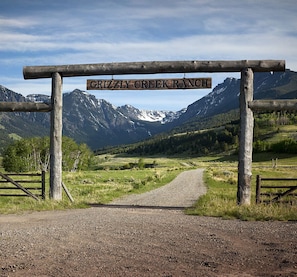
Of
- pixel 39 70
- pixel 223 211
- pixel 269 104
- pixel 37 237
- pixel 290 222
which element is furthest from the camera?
pixel 39 70

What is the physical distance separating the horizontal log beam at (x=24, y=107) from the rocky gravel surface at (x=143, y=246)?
16.7 feet

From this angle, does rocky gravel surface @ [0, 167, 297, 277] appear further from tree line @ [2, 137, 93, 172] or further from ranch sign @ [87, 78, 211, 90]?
tree line @ [2, 137, 93, 172]

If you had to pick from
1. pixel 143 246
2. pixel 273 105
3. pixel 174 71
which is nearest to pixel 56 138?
pixel 174 71

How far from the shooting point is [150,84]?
16.3 meters

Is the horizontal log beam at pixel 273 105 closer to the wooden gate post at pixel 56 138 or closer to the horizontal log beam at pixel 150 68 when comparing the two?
the horizontal log beam at pixel 150 68

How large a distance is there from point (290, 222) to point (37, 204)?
985cm

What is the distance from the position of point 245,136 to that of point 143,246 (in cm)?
803

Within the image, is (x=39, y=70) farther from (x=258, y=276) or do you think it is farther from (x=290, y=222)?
(x=258, y=276)

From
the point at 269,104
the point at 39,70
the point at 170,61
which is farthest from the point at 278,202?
the point at 39,70

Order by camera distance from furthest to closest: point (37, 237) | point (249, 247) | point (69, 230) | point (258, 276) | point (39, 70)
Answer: point (39, 70), point (69, 230), point (37, 237), point (249, 247), point (258, 276)

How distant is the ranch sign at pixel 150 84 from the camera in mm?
16094

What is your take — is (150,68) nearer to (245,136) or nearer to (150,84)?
(150,84)

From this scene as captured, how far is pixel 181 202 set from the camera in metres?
19.7

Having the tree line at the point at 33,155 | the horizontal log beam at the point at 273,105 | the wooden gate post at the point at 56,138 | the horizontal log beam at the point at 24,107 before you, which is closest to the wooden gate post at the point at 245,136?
the horizontal log beam at the point at 273,105
